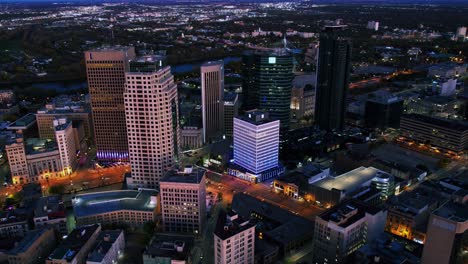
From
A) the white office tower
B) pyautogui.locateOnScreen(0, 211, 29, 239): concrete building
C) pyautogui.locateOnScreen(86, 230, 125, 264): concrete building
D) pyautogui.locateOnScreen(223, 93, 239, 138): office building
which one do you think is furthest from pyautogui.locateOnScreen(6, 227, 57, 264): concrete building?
pyautogui.locateOnScreen(223, 93, 239, 138): office building

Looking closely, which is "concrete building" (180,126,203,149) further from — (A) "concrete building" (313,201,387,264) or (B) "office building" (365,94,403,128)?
(A) "concrete building" (313,201,387,264)

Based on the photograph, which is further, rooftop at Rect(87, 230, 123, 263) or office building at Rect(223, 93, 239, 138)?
office building at Rect(223, 93, 239, 138)

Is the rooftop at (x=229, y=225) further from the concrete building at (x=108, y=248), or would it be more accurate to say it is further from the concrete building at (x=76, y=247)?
the concrete building at (x=76, y=247)

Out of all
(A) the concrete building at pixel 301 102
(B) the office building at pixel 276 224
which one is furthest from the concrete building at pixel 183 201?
(A) the concrete building at pixel 301 102

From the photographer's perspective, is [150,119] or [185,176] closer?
[185,176]

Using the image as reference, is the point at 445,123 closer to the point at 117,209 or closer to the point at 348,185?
the point at 348,185

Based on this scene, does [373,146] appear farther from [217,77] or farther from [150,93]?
[150,93]

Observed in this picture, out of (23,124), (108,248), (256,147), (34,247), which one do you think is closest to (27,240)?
(34,247)
